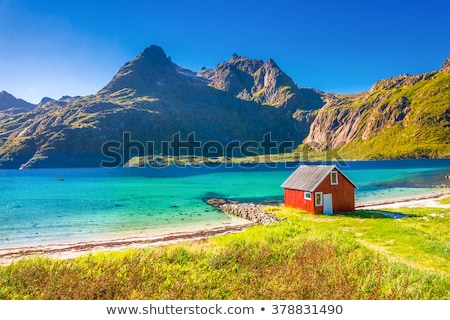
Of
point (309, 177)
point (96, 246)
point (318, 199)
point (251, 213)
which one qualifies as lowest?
point (96, 246)

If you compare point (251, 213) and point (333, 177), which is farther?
point (251, 213)

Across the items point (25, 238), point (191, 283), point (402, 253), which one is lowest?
point (25, 238)

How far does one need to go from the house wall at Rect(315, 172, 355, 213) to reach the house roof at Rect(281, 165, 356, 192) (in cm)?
70

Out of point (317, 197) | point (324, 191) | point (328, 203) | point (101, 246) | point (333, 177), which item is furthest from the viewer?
point (333, 177)

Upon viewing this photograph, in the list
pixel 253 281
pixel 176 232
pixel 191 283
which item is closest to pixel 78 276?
pixel 191 283

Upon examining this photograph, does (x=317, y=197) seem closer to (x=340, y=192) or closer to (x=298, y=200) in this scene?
(x=298, y=200)

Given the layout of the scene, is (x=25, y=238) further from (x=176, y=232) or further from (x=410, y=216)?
(x=410, y=216)

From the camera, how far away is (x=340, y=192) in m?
41.8

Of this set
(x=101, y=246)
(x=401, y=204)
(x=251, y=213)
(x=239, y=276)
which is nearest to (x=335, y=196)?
(x=251, y=213)

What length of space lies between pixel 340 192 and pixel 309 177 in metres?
4.79

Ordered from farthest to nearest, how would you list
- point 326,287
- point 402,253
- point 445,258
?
point 402,253 < point 445,258 < point 326,287

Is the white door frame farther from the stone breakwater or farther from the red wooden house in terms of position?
the stone breakwater

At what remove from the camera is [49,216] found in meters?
51.1

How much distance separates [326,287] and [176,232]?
99.5 ft
